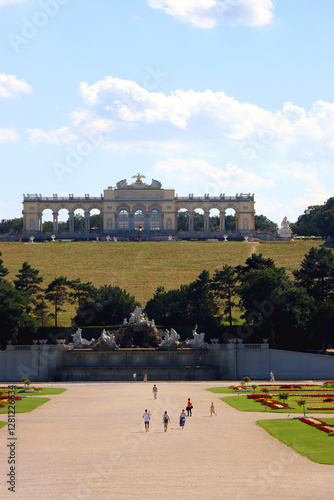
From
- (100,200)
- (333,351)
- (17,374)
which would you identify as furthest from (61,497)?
(100,200)

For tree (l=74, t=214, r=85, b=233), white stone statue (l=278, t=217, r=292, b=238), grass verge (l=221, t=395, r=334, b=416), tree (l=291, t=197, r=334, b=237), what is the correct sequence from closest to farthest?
grass verge (l=221, t=395, r=334, b=416) → white stone statue (l=278, t=217, r=292, b=238) → tree (l=291, t=197, r=334, b=237) → tree (l=74, t=214, r=85, b=233)

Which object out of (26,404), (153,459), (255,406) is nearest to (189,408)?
(255,406)

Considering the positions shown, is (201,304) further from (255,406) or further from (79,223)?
(79,223)

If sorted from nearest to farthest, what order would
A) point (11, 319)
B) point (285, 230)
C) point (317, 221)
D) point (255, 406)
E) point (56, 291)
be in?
point (255, 406)
point (11, 319)
point (56, 291)
point (285, 230)
point (317, 221)

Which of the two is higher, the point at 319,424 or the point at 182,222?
the point at 182,222

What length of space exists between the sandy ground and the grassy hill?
157 feet

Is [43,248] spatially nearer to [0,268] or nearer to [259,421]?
[0,268]

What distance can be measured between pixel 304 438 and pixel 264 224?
15326 centimetres

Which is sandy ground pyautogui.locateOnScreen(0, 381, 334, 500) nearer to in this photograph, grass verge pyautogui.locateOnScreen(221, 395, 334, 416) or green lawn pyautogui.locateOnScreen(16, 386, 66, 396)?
grass verge pyautogui.locateOnScreen(221, 395, 334, 416)

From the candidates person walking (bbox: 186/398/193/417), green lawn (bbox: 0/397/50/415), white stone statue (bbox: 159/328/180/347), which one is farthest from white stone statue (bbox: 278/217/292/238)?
person walking (bbox: 186/398/193/417)

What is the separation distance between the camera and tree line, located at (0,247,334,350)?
6303 cm

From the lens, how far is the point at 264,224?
180 m

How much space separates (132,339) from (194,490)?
4172cm

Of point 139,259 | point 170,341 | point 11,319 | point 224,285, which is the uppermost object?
point 139,259
